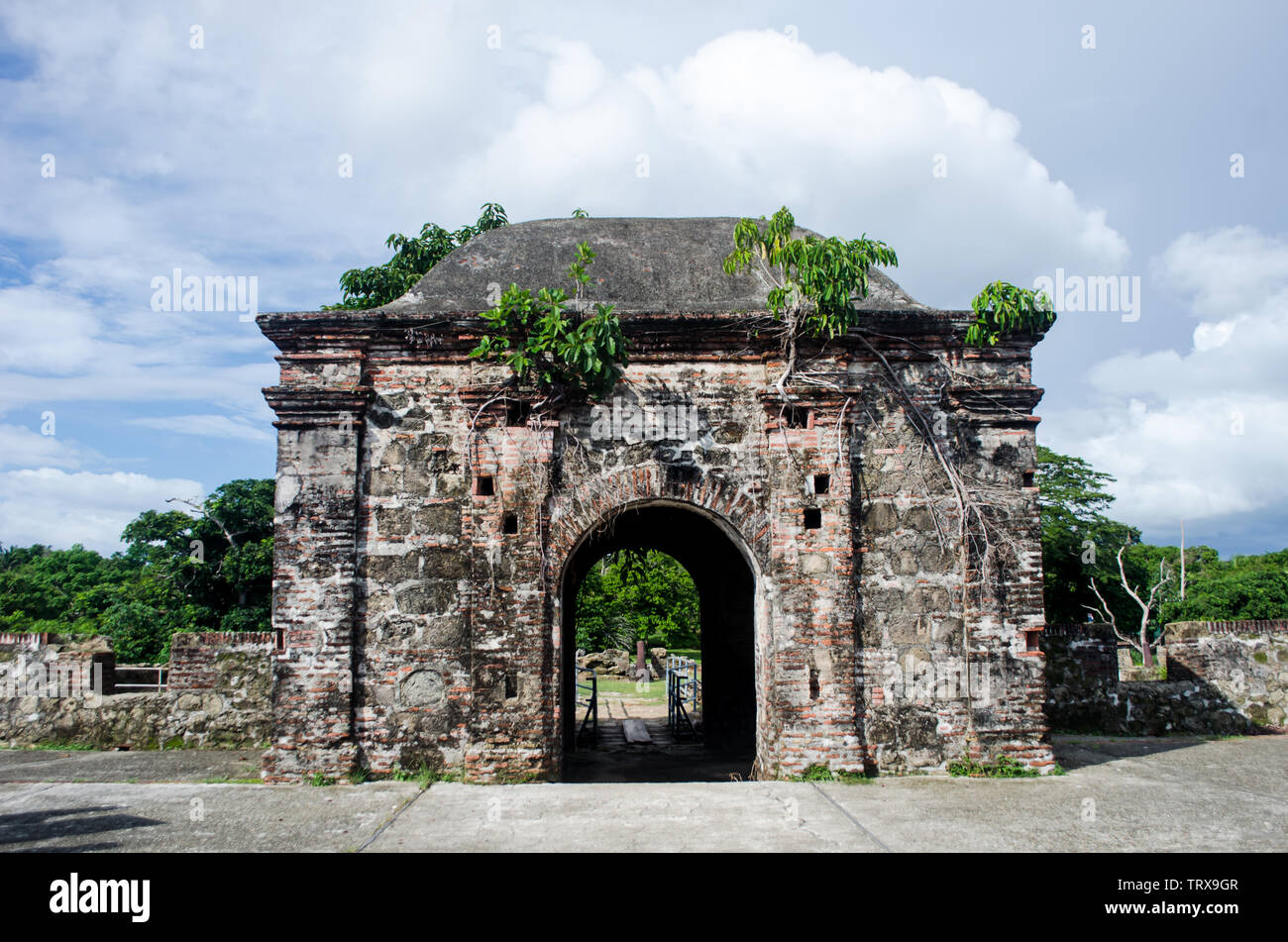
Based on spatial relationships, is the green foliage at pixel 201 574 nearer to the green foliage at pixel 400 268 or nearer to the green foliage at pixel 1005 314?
the green foliage at pixel 400 268

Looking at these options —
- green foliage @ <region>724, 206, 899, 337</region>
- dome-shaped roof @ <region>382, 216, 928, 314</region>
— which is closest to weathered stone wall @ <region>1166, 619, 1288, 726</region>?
dome-shaped roof @ <region>382, 216, 928, 314</region>

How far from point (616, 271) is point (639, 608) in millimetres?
21025

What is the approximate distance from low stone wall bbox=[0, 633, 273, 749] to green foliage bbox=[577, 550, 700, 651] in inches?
696

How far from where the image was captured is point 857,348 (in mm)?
8062

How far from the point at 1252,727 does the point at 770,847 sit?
331 inches

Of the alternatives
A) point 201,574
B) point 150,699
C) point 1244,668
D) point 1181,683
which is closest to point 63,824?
point 150,699

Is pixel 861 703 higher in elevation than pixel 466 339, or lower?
lower

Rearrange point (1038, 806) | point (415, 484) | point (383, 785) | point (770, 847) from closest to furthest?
point (770, 847)
point (1038, 806)
point (383, 785)
point (415, 484)

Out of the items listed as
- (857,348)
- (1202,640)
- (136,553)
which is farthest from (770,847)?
(136,553)

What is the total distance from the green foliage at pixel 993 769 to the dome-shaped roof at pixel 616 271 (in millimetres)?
4153

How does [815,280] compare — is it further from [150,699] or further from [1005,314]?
[150,699]

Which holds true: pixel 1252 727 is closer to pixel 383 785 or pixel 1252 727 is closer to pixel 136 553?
pixel 383 785

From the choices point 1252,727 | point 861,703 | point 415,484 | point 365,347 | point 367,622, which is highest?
point 365,347

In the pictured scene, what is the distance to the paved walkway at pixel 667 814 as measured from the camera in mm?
5602
